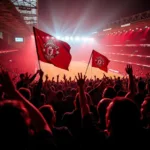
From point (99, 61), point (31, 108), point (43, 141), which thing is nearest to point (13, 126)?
point (43, 141)

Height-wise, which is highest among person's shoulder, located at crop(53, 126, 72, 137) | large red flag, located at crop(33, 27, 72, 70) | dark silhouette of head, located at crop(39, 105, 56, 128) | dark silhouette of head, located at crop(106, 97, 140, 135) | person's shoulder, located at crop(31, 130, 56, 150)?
large red flag, located at crop(33, 27, 72, 70)

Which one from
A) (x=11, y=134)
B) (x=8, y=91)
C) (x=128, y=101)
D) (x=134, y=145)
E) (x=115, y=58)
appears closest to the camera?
(x=11, y=134)

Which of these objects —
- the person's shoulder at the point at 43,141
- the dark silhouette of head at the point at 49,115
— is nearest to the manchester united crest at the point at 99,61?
the dark silhouette of head at the point at 49,115

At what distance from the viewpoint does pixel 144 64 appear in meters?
32.8

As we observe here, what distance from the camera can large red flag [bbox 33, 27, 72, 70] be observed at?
318 inches

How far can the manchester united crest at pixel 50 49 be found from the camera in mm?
8344

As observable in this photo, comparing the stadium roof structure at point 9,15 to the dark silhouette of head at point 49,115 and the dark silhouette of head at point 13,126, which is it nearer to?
the dark silhouette of head at point 49,115

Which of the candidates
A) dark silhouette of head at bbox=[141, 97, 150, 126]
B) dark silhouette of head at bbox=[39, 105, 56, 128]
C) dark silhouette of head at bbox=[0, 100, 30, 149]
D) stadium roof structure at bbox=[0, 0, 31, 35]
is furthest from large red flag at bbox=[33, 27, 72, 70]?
stadium roof structure at bbox=[0, 0, 31, 35]

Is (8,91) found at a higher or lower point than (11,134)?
higher

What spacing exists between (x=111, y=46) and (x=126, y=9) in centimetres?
1843

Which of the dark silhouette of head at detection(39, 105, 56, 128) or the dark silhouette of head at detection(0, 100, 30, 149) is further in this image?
the dark silhouette of head at detection(39, 105, 56, 128)

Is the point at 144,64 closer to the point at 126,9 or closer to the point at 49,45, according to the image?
the point at 126,9

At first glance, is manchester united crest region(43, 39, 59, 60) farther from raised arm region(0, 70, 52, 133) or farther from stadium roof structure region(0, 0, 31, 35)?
stadium roof structure region(0, 0, 31, 35)

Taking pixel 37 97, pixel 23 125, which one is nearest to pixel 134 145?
pixel 23 125
